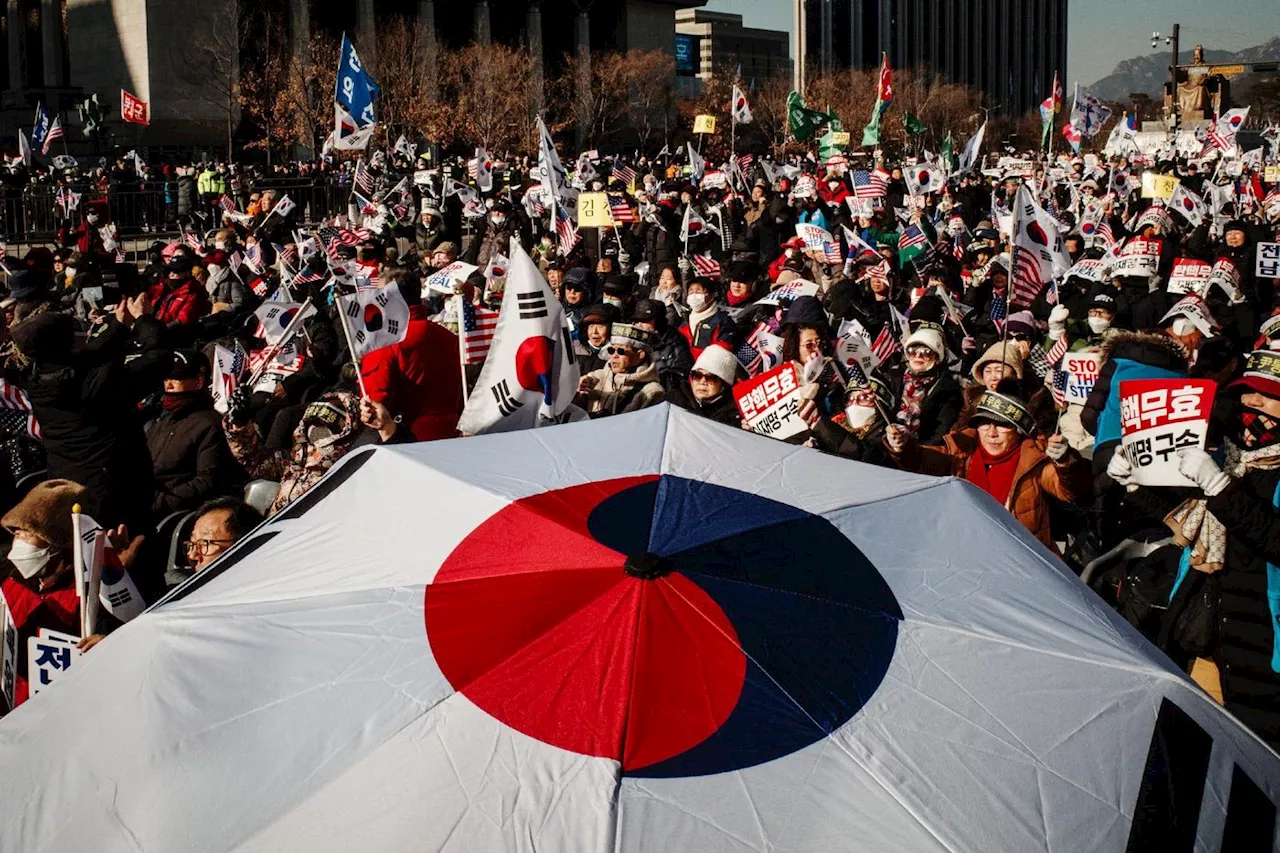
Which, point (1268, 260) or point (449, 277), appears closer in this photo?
point (449, 277)

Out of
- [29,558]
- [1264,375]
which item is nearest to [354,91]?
[29,558]

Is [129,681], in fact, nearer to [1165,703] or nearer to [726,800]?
[726,800]

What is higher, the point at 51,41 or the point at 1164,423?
the point at 51,41

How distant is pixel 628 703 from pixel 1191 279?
382 inches

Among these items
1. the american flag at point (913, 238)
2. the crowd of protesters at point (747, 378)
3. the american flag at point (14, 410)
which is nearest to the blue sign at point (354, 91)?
the crowd of protesters at point (747, 378)

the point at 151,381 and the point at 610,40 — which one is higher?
the point at 610,40

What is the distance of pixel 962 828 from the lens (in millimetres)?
2381

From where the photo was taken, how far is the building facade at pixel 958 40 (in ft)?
387

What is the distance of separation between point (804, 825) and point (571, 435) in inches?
71.0

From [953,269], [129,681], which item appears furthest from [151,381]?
[953,269]

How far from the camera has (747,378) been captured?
780 cm

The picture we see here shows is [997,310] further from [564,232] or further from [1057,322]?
[564,232]

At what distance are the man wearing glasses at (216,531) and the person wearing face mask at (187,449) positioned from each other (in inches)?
63.7

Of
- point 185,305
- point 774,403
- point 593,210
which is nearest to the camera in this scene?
point 774,403
